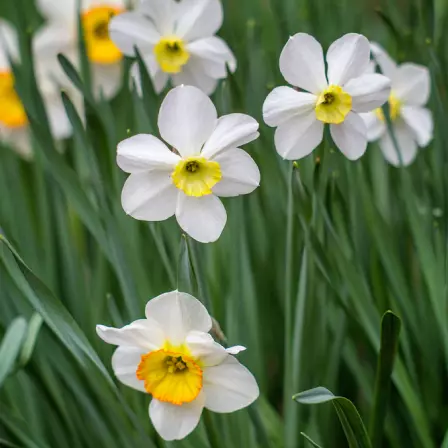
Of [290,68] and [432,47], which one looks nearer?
[290,68]

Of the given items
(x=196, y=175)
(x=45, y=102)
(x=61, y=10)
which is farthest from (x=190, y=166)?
(x=61, y=10)

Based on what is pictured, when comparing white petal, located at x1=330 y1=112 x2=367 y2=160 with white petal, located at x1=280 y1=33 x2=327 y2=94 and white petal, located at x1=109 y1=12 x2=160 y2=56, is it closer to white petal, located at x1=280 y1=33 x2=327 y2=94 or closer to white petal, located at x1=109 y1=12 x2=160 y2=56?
white petal, located at x1=280 y1=33 x2=327 y2=94

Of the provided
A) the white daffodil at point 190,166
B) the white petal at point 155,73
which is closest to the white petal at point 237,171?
the white daffodil at point 190,166

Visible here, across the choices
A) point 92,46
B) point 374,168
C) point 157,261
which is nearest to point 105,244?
point 157,261

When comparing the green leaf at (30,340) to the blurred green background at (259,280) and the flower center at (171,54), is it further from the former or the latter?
the flower center at (171,54)

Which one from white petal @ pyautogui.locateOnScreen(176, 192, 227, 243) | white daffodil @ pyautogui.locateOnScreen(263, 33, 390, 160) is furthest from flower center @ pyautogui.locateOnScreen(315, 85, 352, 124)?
white petal @ pyautogui.locateOnScreen(176, 192, 227, 243)

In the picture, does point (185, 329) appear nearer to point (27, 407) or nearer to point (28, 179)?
point (27, 407)
